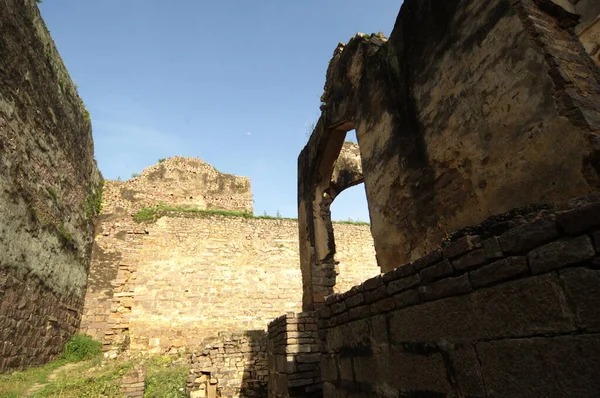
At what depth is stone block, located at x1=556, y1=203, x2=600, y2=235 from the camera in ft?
4.40

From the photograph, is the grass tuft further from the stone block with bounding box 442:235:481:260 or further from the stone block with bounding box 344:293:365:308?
the stone block with bounding box 442:235:481:260

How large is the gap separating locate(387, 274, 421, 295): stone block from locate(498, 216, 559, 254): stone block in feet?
2.17

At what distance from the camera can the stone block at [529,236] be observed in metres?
1.52

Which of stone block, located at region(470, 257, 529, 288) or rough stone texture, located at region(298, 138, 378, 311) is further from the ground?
rough stone texture, located at region(298, 138, 378, 311)

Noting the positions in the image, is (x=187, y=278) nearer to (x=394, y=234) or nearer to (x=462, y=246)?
(x=394, y=234)

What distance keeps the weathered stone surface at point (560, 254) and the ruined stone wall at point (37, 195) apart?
28.7 ft

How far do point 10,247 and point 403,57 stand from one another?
8.21 m

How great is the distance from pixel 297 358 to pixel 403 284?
3299 millimetres

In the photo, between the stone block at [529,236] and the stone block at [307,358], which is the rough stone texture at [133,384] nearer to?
the stone block at [307,358]

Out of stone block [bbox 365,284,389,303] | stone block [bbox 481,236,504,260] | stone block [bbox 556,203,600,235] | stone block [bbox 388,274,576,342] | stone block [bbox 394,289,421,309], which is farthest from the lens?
stone block [bbox 365,284,389,303]

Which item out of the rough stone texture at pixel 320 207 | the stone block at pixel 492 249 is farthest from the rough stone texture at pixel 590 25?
the stone block at pixel 492 249

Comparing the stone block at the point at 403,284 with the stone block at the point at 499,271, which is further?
the stone block at the point at 403,284

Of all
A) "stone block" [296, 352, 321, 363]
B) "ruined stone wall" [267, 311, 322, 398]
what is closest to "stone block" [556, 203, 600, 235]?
"ruined stone wall" [267, 311, 322, 398]

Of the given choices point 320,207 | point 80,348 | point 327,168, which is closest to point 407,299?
point 320,207
